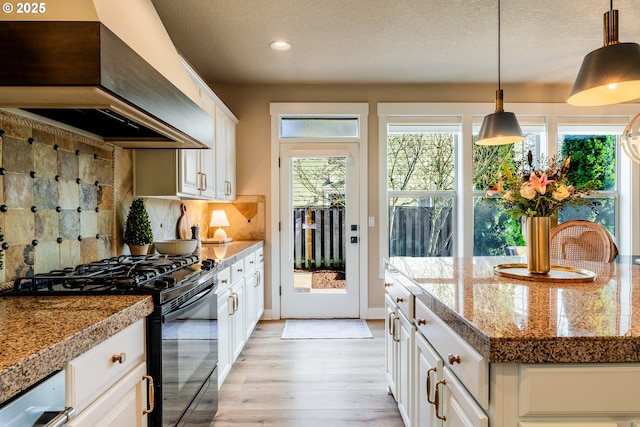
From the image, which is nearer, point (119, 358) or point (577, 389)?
point (577, 389)

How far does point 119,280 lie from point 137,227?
98cm

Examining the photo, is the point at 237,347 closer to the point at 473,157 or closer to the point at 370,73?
the point at 370,73

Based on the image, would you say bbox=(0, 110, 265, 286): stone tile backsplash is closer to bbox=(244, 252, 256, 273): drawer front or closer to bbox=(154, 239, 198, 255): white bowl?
bbox=(154, 239, 198, 255): white bowl

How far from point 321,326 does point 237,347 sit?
1269 mm

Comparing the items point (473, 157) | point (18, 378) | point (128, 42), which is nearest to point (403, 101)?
point (473, 157)

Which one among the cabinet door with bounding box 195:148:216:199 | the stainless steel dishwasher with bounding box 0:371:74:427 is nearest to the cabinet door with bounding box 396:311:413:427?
the stainless steel dishwasher with bounding box 0:371:74:427

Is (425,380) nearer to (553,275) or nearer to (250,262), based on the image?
(553,275)

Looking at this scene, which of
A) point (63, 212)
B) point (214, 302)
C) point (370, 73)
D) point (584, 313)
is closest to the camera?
point (584, 313)

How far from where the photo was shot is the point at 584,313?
1.08 metres

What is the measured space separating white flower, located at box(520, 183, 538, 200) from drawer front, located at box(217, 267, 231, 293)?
167 cm

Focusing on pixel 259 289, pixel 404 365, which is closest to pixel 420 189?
pixel 259 289

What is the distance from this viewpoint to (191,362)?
1720mm

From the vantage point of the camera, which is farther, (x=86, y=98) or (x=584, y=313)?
(x=86, y=98)

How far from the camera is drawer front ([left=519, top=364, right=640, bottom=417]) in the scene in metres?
0.89
